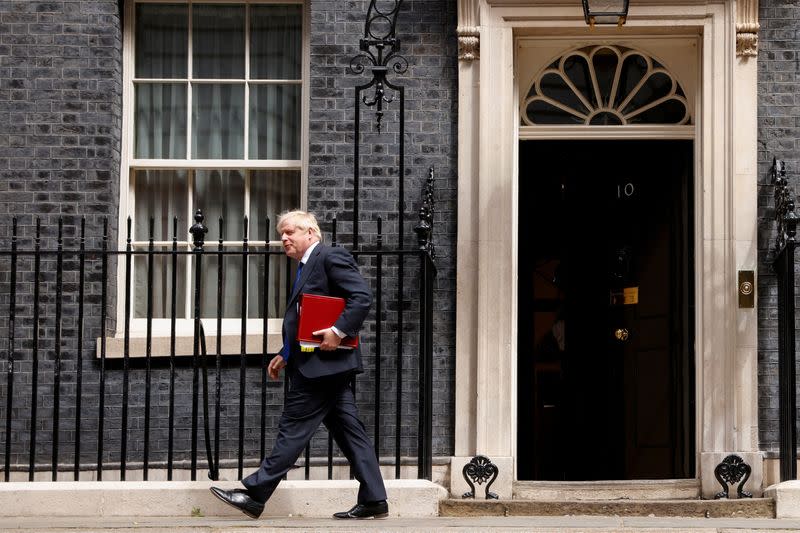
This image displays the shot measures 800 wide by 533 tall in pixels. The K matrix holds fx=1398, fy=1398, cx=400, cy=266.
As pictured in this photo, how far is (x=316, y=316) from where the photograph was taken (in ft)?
25.4

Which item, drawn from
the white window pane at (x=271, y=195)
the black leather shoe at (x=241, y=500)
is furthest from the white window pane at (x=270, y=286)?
the black leather shoe at (x=241, y=500)

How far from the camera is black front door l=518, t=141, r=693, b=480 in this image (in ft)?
34.1

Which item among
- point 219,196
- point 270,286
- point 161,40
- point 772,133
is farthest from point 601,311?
point 161,40

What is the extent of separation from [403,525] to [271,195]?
3038 mm

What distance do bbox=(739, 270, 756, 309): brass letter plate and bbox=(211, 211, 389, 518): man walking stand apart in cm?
284

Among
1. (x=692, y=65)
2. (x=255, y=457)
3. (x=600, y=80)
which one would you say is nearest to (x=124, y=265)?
(x=255, y=457)

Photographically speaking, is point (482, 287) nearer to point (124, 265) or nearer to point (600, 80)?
point (600, 80)

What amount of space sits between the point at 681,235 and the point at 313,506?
137 inches

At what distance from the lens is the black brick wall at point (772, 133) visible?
9352mm

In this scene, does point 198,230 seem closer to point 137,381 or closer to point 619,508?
point 137,381

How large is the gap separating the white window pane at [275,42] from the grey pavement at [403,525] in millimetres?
3359

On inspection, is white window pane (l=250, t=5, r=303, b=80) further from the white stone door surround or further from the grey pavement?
the grey pavement

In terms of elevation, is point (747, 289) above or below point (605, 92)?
below

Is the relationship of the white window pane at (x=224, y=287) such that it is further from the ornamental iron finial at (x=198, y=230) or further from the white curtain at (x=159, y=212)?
the ornamental iron finial at (x=198, y=230)
